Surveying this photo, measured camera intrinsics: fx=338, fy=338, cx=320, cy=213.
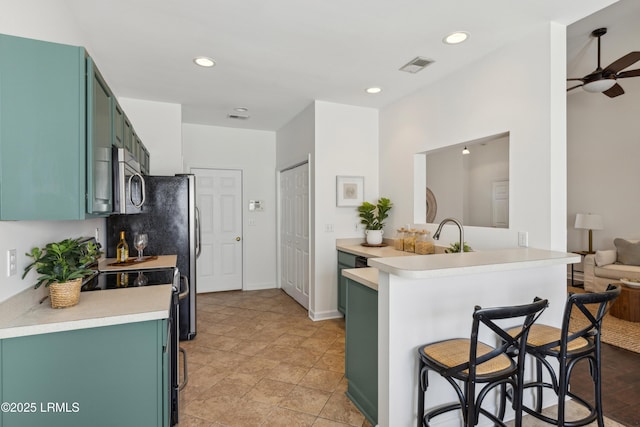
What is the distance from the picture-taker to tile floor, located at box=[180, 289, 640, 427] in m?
2.17

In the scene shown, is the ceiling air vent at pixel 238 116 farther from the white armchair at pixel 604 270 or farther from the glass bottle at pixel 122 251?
the white armchair at pixel 604 270

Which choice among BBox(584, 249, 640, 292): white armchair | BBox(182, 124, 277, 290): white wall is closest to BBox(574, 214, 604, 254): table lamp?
BBox(584, 249, 640, 292): white armchair

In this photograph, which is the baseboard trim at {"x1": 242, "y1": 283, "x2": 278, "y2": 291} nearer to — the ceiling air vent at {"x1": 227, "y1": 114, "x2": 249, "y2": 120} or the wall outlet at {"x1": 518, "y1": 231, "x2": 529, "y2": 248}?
the ceiling air vent at {"x1": 227, "y1": 114, "x2": 249, "y2": 120}

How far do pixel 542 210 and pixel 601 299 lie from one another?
85 cm

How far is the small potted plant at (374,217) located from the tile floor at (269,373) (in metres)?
1.06

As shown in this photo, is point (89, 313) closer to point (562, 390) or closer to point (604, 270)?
point (562, 390)

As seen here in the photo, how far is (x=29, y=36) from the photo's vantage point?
1730 mm

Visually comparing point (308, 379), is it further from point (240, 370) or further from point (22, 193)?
point (22, 193)

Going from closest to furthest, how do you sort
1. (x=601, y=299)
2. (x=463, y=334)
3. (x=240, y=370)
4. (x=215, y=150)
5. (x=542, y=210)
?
(x=601, y=299) → (x=463, y=334) → (x=542, y=210) → (x=240, y=370) → (x=215, y=150)

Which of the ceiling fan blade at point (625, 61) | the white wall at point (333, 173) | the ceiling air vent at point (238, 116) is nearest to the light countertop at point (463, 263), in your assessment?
the white wall at point (333, 173)

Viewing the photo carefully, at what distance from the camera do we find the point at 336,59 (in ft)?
9.67

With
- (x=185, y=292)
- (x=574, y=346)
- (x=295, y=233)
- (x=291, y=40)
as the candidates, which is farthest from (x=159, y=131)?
(x=574, y=346)

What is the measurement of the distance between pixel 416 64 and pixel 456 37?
516 mm

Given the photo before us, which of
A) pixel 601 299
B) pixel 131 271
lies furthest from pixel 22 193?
pixel 601 299
